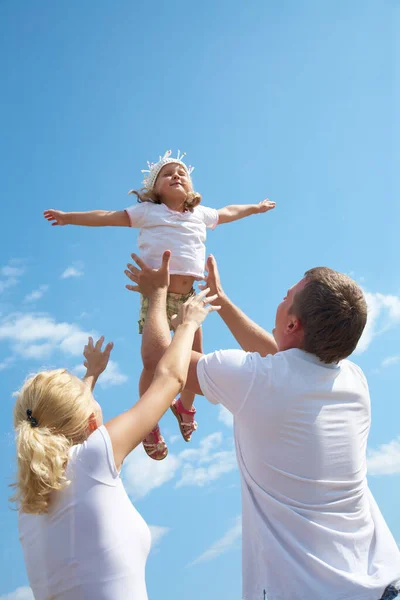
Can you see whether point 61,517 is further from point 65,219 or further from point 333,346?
point 65,219

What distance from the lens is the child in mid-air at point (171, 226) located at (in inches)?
248

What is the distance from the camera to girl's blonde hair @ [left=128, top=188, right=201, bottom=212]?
6688 mm

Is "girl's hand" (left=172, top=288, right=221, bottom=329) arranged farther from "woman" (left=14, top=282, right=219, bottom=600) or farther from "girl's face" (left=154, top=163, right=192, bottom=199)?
"girl's face" (left=154, top=163, right=192, bottom=199)

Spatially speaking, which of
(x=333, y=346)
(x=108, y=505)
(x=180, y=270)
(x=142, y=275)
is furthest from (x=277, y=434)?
(x=180, y=270)

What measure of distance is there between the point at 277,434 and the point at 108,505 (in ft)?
3.51

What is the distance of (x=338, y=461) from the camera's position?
3494 mm

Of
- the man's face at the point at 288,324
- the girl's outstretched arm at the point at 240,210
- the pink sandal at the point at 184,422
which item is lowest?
the pink sandal at the point at 184,422

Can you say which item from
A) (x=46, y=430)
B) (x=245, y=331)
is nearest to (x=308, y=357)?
(x=245, y=331)

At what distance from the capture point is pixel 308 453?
135 inches

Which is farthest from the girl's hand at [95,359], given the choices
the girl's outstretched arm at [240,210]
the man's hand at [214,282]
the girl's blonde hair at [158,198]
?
the girl's outstretched arm at [240,210]

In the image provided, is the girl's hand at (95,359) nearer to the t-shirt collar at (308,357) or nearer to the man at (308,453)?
the man at (308,453)

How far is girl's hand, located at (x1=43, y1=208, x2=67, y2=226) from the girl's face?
1.15 m

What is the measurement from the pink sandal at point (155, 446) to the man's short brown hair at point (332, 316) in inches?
127

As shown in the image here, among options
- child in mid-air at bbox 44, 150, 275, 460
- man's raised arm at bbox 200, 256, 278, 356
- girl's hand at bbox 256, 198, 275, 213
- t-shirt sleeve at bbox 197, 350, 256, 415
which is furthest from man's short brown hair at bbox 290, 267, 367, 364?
girl's hand at bbox 256, 198, 275, 213
